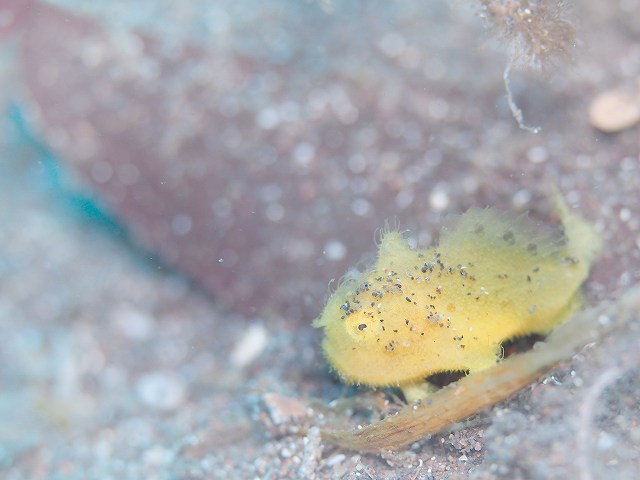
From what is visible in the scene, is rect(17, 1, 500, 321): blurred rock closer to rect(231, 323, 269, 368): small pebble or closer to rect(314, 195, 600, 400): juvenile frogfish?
rect(231, 323, 269, 368): small pebble

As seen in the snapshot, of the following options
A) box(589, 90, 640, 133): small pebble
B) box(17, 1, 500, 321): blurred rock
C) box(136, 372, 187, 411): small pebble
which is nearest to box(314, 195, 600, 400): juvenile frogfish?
box(17, 1, 500, 321): blurred rock

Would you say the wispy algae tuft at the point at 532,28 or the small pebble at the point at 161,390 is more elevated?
the wispy algae tuft at the point at 532,28

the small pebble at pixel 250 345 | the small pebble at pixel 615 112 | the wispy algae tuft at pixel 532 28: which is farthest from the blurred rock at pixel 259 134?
the wispy algae tuft at pixel 532 28

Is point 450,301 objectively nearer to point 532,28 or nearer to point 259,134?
point 532,28

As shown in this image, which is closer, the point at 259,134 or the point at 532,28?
the point at 532,28

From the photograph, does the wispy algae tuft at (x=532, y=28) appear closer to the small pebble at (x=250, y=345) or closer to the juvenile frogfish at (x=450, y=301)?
the juvenile frogfish at (x=450, y=301)

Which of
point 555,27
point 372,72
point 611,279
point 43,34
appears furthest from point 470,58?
point 43,34

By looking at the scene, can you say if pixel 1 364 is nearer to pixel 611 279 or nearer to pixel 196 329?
pixel 196 329

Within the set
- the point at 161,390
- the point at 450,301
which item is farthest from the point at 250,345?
the point at 450,301

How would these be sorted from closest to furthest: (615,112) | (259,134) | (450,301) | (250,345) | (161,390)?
(450,301) → (615,112) → (250,345) → (259,134) → (161,390)
